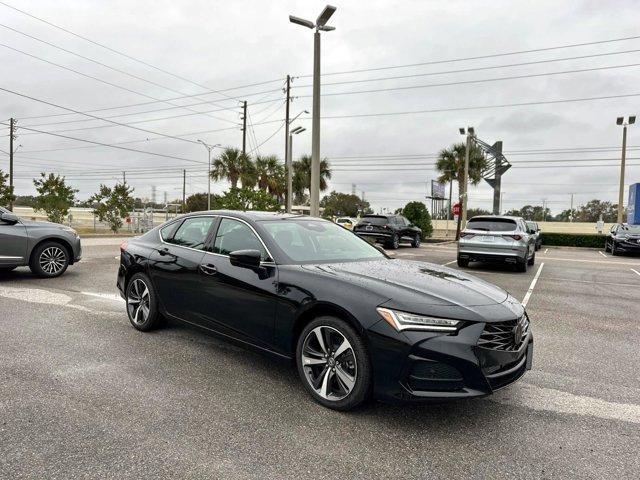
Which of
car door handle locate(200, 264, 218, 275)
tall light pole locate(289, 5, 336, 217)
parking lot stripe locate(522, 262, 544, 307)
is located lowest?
parking lot stripe locate(522, 262, 544, 307)

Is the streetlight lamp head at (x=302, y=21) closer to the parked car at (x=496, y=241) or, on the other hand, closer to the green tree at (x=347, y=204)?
the parked car at (x=496, y=241)

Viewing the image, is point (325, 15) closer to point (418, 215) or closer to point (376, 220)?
point (376, 220)

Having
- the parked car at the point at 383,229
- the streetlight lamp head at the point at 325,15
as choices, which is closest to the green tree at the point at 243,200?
the parked car at the point at 383,229

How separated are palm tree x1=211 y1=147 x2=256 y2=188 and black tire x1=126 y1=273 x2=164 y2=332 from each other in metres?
34.9

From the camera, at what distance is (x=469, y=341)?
3.01m

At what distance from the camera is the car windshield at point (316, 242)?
4.15m

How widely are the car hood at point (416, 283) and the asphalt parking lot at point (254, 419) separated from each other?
0.84 meters

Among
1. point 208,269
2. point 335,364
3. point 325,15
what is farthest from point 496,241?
point 335,364

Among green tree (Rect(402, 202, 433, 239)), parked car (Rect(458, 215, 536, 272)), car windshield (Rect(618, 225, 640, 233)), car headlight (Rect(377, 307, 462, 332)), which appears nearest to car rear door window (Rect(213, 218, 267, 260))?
car headlight (Rect(377, 307, 462, 332))

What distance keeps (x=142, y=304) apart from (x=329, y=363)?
285 cm

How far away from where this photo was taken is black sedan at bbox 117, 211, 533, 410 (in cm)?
300

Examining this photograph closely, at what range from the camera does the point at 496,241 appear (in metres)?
12.6

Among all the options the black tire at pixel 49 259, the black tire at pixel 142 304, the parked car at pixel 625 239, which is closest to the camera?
the black tire at pixel 142 304

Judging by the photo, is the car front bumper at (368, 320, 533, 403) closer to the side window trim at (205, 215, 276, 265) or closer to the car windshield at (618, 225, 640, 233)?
the side window trim at (205, 215, 276, 265)
